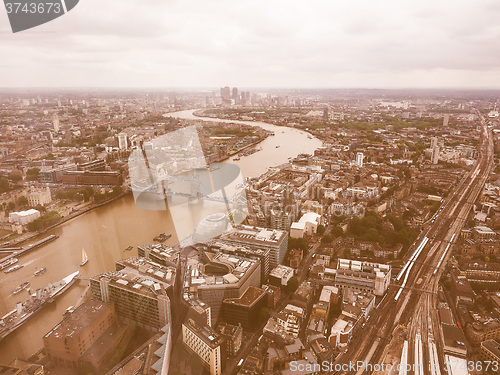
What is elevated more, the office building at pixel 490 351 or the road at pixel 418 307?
the office building at pixel 490 351

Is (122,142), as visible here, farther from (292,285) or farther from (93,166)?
(292,285)

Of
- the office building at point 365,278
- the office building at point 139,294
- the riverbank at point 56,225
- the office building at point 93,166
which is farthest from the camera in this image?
the office building at point 93,166

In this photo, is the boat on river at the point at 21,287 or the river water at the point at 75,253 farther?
the boat on river at the point at 21,287

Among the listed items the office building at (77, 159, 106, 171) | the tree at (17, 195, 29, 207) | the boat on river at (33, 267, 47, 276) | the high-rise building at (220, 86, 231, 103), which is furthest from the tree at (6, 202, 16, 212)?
the high-rise building at (220, 86, 231, 103)

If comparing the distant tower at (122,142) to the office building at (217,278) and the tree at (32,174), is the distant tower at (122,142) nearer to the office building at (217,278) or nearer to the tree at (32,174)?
the tree at (32,174)

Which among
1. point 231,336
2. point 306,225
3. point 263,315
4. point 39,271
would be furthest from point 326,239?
point 39,271

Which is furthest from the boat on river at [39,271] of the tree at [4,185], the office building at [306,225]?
the office building at [306,225]

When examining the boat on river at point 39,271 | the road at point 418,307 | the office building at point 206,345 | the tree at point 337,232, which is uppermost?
the office building at point 206,345
